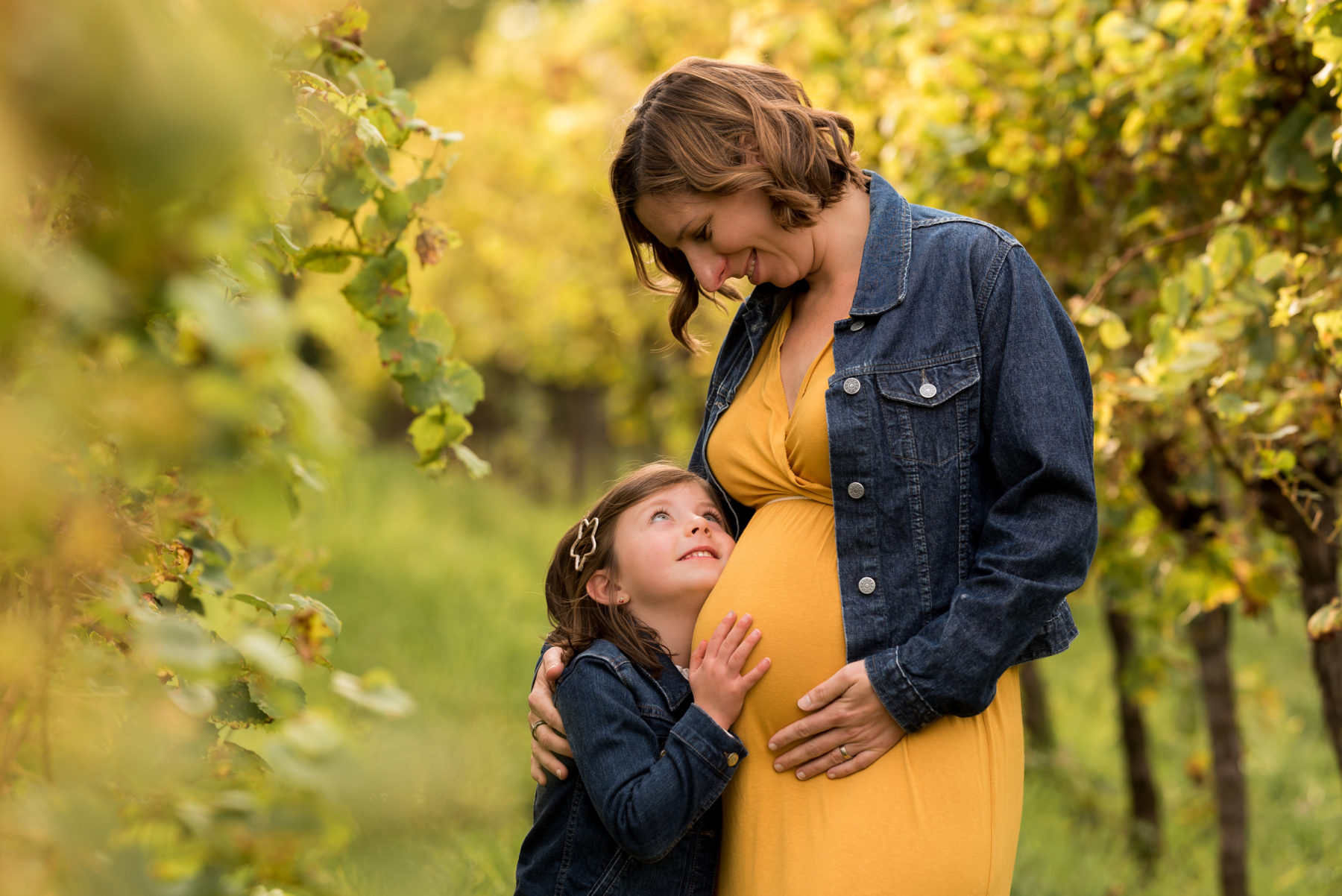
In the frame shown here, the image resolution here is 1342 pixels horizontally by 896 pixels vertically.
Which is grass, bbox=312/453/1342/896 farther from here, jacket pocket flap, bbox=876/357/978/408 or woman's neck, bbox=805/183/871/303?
woman's neck, bbox=805/183/871/303

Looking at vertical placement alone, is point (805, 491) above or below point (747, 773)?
above

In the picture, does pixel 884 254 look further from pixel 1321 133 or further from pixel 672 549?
pixel 1321 133

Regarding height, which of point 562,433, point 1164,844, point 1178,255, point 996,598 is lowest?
point 1164,844

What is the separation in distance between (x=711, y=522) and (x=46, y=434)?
1.44 metres

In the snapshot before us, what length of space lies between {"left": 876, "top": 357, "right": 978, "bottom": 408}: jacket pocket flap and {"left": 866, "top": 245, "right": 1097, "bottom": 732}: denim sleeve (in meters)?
0.05

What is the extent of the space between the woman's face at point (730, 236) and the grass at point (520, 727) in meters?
0.98

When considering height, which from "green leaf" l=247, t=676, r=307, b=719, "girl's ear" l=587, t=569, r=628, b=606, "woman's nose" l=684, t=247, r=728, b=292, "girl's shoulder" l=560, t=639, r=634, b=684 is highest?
"woman's nose" l=684, t=247, r=728, b=292

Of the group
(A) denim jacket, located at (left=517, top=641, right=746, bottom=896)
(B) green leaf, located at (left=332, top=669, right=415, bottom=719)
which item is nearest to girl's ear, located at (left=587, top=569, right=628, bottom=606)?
(A) denim jacket, located at (left=517, top=641, right=746, bottom=896)

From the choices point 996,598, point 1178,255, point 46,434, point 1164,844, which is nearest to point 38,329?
point 46,434

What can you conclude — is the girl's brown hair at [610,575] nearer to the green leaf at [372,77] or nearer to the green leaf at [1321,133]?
the green leaf at [372,77]

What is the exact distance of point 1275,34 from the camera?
7.79 ft

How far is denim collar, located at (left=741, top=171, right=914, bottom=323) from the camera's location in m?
1.78

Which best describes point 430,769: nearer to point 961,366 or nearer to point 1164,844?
point 961,366

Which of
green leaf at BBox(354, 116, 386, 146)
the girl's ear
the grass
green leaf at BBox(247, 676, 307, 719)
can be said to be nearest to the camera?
green leaf at BBox(247, 676, 307, 719)
